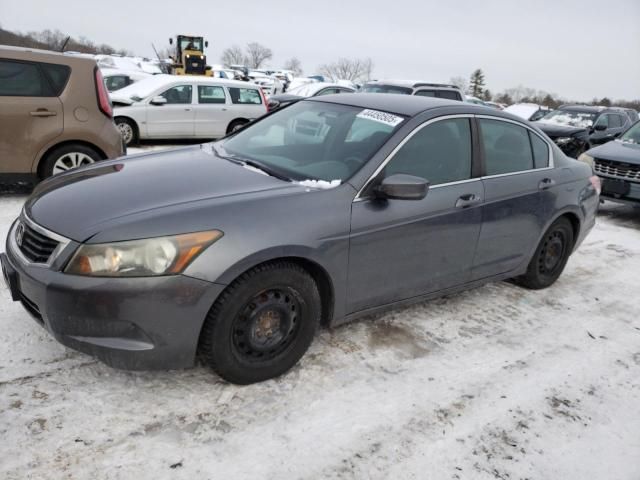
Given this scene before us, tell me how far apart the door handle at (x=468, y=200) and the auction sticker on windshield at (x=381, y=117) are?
2.18 feet

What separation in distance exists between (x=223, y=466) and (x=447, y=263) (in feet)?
6.46

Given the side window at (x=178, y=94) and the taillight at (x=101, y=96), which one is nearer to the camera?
the taillight at (x=101, y=96)

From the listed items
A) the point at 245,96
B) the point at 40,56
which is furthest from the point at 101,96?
the point at 245,96

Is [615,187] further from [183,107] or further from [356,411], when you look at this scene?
[183,107]

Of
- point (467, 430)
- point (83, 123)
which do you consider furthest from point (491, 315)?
point (83, 123)

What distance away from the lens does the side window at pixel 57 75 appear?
19.0 feet

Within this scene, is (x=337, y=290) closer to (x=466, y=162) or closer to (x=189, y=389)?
(x=189, y=389)

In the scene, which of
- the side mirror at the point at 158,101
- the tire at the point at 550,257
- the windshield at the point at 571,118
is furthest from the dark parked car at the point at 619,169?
the side mirror at the point at 158,101

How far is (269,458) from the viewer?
2342mm

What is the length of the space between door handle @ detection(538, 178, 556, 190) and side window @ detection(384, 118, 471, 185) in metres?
0.83

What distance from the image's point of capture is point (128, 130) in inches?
424

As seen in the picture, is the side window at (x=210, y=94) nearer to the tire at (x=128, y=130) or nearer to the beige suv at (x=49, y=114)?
the tire at (x=128, y=130)

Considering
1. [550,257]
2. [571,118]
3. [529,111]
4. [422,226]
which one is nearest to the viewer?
[422,226]

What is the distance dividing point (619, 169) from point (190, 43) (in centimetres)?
2422
